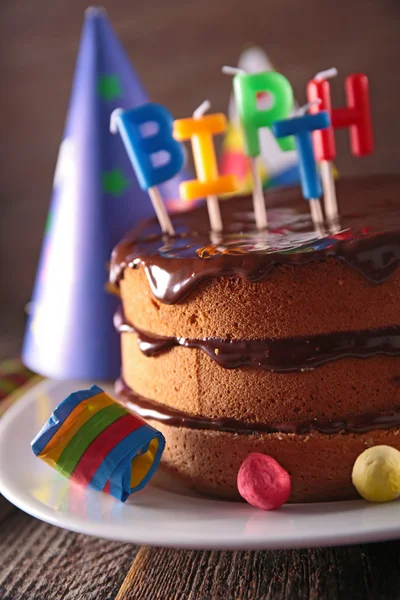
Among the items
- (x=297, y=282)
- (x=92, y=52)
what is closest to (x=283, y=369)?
(x=297, y=282)

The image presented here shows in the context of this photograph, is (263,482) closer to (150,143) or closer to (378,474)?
(378,474)

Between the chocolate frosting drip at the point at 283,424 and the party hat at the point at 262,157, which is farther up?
the party hat at the point at 262,157

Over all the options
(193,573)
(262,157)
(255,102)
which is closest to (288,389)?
(193,573)

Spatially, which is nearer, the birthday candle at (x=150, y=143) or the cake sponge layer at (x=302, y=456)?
the cake sponge layer at (x=302, y=456)

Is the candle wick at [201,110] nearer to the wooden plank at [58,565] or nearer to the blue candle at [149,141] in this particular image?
the blue candle at [149,141]

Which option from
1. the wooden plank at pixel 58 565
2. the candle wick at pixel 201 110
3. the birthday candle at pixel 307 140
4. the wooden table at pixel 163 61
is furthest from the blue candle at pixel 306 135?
the wooden table at pixel 163 61
